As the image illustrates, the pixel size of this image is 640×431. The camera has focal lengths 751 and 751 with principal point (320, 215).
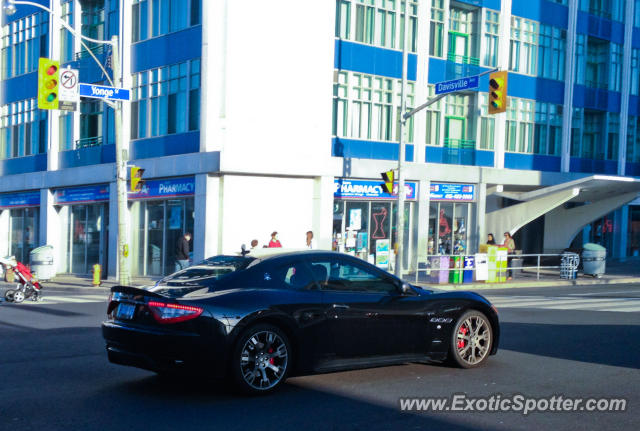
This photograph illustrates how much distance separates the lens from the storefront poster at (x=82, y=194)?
31984mm

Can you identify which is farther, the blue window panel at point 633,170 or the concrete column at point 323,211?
the blue window panel at point 633,170

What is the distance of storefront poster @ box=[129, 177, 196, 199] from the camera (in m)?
27.5

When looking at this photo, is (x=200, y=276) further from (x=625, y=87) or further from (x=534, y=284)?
(x=625, y=87)

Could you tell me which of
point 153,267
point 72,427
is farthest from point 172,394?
point 153,267

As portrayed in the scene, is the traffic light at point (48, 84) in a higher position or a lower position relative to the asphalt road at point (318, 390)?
higher

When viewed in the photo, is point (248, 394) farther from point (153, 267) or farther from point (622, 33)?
point (622, 33)

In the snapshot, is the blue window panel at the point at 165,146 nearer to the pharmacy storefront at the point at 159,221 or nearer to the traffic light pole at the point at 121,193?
the pharmacy storefront at the point at 159,221

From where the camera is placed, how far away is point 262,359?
737cm

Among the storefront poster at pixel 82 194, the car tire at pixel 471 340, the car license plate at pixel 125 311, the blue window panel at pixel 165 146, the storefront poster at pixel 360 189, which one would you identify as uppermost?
the blue window panel at pixel 165 146

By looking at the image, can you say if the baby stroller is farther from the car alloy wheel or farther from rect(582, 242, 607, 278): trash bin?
rect(582, 242, 607, 278): trash bin

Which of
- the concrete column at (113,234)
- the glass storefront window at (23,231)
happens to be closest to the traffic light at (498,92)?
the concrete column at (113,234)

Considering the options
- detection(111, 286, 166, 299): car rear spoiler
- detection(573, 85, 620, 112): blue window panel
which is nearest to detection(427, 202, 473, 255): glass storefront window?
detection(573, 85, 620, 112): blue window panel

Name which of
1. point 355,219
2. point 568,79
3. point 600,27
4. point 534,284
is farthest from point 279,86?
point 600,27

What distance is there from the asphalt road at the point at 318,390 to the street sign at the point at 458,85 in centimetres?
1111
